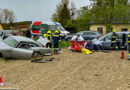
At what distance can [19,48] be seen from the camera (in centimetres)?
1148

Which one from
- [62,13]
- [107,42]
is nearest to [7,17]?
[62,13]

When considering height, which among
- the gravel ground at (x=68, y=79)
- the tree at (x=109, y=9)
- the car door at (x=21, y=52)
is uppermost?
the tree at (x=109, y=9)

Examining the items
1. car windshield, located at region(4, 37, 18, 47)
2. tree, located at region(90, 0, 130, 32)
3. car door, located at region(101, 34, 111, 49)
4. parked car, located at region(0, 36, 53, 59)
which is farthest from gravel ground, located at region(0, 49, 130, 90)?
tree, located at region(90, 0, 130, 32)

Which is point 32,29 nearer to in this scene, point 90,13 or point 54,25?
point 54,25

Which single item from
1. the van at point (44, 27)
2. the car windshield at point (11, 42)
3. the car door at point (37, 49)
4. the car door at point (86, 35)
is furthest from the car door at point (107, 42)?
the van at point (44, 27)

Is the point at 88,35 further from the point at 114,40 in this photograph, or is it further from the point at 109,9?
the point at 114,40

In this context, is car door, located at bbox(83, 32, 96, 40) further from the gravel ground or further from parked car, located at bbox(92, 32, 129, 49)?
the gravel ground

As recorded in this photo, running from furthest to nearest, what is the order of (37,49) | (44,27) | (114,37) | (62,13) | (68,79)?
(62,13)
(44,27)
(114,37)
(37,49)
(68,79)

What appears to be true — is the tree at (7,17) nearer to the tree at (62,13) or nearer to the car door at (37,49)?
the tree at (62,13)

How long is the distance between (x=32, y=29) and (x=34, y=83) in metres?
22.0

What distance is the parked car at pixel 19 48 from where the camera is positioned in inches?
437

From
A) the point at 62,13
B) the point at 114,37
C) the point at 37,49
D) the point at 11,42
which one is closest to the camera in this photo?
the point at 11,42

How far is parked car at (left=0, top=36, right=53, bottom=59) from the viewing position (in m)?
11.1

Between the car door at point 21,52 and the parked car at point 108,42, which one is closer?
the car door at point 21,52
